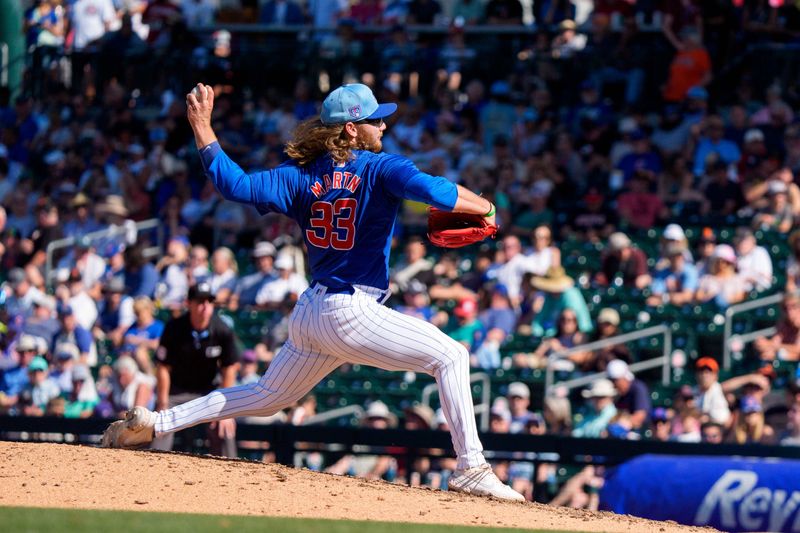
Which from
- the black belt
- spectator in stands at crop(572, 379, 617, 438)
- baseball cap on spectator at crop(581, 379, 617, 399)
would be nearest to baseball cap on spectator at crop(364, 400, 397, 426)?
spectator in stands at crop(572, 379, 617, 438)

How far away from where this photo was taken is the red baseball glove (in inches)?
262

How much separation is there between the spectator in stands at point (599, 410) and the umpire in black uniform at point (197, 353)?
125 inches

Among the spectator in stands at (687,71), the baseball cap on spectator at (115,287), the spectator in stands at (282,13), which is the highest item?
the spectator in stands at (282,13)

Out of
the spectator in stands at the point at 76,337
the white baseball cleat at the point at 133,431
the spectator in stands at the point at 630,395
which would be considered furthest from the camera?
the spectator in stands at the point at 76,337

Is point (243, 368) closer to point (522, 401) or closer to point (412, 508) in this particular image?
point (522, 401)

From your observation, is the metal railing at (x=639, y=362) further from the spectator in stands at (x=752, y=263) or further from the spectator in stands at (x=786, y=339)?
the spectator in stands at (x=752, y=263)

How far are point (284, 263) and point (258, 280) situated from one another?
457mm

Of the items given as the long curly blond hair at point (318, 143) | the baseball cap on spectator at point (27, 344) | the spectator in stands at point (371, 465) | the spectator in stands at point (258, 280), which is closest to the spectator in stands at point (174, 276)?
the spectator in stands at point (258, 280)

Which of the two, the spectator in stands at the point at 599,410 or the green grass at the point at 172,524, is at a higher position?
the green grass at the point at 172,524

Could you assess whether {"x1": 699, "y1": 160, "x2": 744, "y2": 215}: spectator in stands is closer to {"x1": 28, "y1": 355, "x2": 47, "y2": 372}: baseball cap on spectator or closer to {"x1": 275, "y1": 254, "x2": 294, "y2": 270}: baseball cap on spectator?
{"x1": 275, "y1": 254, "x2": 294, "y2": 270}: baseball cap on spectator

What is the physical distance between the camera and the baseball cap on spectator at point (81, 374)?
12797mm

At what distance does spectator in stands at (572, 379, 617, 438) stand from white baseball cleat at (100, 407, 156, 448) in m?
4.44

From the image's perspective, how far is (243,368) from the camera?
12352mm

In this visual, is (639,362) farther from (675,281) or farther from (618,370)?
(618,370)
